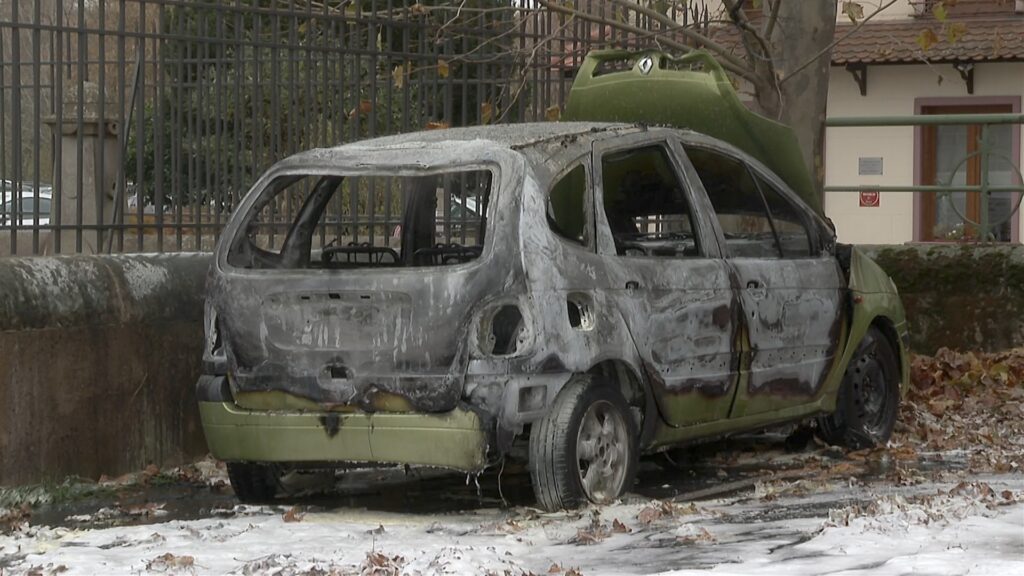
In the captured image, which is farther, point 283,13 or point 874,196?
point 874,196

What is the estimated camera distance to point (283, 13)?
33.0 ft

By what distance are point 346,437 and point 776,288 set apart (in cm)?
246

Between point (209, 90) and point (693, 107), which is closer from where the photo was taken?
point (693, 107)

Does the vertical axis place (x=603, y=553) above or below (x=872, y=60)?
below

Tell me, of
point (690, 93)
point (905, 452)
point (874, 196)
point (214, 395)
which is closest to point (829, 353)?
point (905, 452)

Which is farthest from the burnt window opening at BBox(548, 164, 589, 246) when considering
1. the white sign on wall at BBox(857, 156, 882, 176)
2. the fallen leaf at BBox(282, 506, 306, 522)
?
the white sign on wall at BBox(857, 156, 882, 176)

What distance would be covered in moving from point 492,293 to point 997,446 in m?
3.61

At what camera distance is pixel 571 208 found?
8516mm

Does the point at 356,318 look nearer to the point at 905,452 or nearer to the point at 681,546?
the point at 681,546

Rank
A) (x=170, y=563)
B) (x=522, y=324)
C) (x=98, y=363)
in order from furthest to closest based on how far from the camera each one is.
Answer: (x=98, y=363) → (x=522, y=324) → (x=170, y=563)

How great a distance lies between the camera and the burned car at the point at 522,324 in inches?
289

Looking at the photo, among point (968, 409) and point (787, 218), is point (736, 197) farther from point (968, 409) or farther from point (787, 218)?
point (968, 409)

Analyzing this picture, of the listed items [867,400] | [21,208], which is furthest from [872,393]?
[21,208]

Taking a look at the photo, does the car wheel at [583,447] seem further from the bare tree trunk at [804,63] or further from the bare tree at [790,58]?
the bare tree trunk at [804,63]
